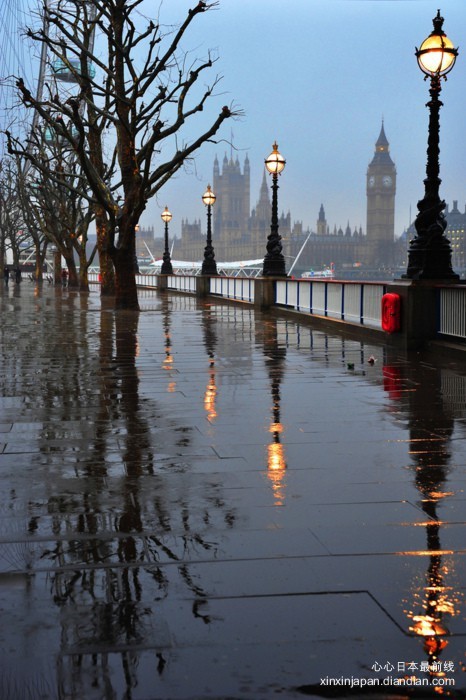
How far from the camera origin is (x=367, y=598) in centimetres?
401

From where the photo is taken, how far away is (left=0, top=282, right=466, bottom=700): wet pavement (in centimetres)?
335

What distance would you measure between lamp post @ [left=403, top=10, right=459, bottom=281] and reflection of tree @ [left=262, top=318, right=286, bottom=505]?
9.14 ft

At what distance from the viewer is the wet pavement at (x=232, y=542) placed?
11.0ft

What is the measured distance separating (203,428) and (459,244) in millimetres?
90306

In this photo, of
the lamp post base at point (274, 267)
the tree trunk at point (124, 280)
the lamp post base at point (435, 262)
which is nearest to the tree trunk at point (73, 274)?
the tree trunk at point (124, 280)

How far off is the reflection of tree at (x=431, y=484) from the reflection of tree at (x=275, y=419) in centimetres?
92

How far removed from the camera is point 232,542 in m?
4.85

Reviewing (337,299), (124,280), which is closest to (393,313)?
(337,299)

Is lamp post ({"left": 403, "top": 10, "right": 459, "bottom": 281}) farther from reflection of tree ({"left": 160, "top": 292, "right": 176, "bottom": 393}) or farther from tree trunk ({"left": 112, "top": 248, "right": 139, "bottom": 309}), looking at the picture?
tree trunk ({"left": 112, "top": 248, "right": 139, "bottom": 309})

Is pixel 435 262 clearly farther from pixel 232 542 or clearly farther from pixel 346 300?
pixel 232 542

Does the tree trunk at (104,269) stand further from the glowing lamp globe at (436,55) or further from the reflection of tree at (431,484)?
the reflection of tree at (431,484)

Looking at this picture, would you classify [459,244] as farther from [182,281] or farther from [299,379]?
[299,379]

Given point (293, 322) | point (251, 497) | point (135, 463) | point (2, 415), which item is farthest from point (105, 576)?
point (293, 322)

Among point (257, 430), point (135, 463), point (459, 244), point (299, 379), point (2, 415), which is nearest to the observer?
point (135, 463)
